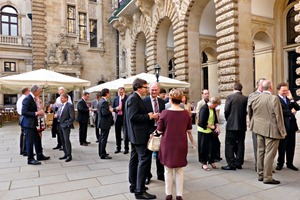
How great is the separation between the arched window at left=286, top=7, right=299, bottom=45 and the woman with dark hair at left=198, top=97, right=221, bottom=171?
9899mm

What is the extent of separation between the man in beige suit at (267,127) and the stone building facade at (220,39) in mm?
5716

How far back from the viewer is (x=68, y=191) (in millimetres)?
4164

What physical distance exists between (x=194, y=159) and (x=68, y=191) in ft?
10.3

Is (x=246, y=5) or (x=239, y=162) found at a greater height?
(x=246, y=5)

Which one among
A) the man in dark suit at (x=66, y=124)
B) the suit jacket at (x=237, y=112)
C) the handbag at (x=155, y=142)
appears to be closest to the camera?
the handbag at (x=155, y=142)

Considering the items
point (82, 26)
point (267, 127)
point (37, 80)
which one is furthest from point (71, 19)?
point (267, 127)

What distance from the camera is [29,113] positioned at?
5.89 meters

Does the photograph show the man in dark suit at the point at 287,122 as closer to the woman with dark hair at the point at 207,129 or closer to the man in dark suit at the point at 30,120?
the woman with dark hair at the point at 207,129

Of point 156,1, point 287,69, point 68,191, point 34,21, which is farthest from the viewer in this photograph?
point 34,21

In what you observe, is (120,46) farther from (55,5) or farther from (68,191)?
(68,191)

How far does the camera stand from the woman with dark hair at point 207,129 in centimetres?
526

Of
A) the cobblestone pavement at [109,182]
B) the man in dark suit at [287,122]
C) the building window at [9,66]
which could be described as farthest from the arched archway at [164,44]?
the building window at [9,66]

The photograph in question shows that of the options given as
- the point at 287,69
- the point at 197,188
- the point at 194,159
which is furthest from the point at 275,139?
the point at 287,69

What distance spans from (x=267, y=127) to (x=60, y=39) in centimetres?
2210
